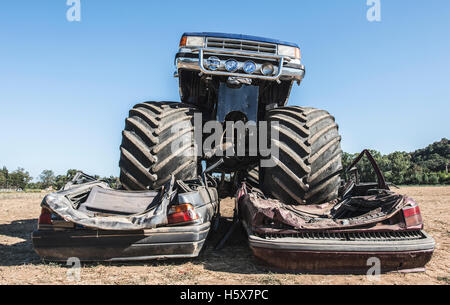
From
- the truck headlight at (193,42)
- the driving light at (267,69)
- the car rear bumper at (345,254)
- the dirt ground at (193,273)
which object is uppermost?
the truck headlight at (193,42)

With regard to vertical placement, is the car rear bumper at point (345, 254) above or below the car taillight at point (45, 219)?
below

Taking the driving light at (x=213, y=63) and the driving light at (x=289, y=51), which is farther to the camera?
the driving light at (x=289, y=51)

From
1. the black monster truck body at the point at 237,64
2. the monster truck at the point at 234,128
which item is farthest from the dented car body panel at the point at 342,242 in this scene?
the black monster truck body at the point at 237,64

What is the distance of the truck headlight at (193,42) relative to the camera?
4.56 metres

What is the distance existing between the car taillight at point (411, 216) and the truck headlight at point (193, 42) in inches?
128

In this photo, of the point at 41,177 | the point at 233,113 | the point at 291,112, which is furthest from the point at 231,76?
the point at 41,177

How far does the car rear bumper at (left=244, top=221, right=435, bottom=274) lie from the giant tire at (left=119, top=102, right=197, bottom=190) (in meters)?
1.49

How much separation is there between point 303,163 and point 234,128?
135cm

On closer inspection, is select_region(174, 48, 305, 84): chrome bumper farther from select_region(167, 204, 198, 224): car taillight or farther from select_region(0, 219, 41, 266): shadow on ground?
select_region(0, 219, 41, 266): shadow on ground

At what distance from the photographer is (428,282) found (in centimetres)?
258
